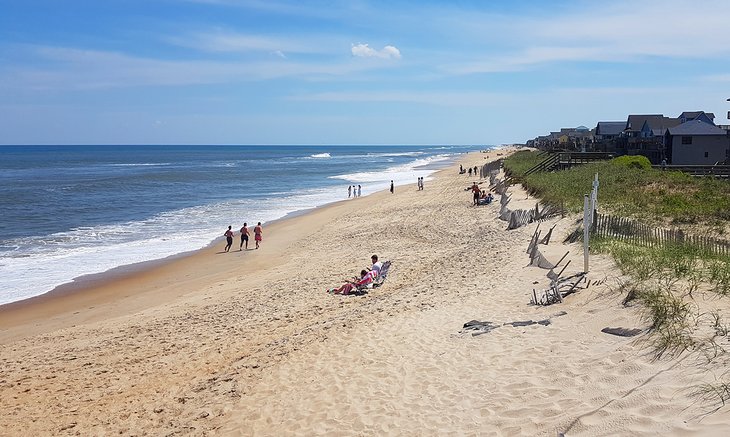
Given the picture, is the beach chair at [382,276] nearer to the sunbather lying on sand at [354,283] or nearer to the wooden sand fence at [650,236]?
the sunbather lying on sand at [354,283]

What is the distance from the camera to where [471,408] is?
21.8 ft

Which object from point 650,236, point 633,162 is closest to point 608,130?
point 633,162

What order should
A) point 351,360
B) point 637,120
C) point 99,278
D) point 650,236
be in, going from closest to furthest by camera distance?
point 351,360, point 650,236, point 99,278, point 637,120

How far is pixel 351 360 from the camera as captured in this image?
9070 millimetres

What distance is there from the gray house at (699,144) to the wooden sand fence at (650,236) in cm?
3016

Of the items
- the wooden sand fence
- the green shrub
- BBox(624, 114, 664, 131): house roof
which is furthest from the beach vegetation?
BBox(624, 114, 664, 131): house roof

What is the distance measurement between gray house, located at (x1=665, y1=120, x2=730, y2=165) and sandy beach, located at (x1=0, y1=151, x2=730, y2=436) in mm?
27516

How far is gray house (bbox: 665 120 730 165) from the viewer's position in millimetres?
39344

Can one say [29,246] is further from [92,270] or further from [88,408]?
[88,408]

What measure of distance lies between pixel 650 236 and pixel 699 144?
3207 centimetres

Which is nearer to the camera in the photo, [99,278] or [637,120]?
[99,278]

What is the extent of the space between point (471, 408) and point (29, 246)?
23955 mm

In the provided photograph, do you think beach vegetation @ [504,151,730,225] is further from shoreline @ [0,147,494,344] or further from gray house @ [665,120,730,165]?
gray house @ [665,120,730,165]

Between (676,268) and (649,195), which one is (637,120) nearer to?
(649,195)
